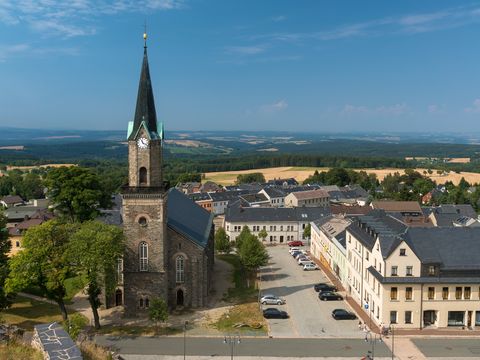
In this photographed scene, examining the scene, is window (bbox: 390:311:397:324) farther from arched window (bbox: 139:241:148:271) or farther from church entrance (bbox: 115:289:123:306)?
church entrance (bbox: 115:289:123:306)

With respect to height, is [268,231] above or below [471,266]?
below

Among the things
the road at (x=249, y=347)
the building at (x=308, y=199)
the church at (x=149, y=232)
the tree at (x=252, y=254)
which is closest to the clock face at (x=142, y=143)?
the church at (x=149, y=232)

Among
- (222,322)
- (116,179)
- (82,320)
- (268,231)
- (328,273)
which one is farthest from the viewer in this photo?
(116,179)

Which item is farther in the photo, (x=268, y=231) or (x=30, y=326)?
(x=268, y=231)

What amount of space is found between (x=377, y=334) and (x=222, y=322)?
1463cm

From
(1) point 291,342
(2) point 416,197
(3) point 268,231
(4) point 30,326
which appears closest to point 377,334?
(1) point 291,342

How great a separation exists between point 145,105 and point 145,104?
98mm

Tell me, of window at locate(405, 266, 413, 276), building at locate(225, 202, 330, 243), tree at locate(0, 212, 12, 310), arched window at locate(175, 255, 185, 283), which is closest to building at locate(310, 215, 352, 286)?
building at locate(225, 202, 330, 243)

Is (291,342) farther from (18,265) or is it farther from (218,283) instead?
(18,265)

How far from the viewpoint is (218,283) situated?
207 feet

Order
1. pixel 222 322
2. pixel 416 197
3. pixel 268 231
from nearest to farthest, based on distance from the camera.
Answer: pixel 222 322
pixel 268 231
pixel 416 197

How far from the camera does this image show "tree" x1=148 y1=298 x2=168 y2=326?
45.2 m

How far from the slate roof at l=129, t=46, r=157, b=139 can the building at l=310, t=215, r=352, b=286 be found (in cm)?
3023

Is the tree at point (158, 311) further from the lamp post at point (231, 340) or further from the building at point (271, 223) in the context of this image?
the building at point (271, 223)
